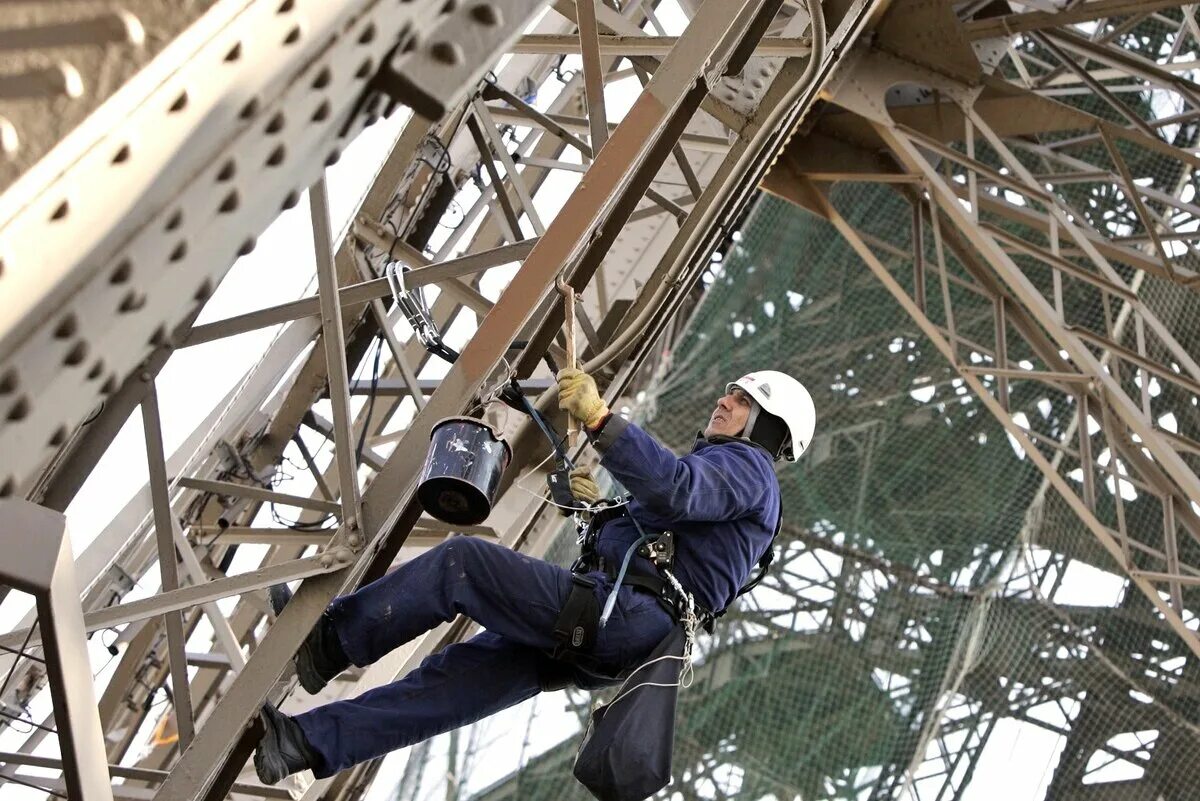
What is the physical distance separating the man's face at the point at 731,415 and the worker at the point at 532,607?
0.60ft

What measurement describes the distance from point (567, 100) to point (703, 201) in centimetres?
335

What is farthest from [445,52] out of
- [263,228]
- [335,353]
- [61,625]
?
[335,353]

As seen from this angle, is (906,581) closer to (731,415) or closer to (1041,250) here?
(1041,250)

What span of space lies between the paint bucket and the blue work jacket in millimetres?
302

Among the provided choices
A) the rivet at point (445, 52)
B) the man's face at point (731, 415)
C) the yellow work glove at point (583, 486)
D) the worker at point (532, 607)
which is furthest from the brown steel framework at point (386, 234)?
the man's face at point (731, 415)

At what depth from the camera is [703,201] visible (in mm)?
6191

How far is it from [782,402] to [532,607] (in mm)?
1267

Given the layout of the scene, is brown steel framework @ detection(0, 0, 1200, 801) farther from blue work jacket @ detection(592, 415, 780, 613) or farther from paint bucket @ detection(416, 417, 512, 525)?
blue work jacket @ detection(592, 415, 780, 613)

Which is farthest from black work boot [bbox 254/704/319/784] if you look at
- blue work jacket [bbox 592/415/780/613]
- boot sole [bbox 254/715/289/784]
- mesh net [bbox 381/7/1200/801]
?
mesh net [bbox 381/7/1200/801]

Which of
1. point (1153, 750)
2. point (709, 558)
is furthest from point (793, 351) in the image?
point (709, 558)

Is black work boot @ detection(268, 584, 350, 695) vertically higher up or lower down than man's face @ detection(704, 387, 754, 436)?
lower down

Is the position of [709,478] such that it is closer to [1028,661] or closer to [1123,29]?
[1123,29]

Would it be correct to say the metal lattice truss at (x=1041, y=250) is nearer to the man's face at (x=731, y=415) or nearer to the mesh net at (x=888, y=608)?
the mesh net at (x=888, y=608)

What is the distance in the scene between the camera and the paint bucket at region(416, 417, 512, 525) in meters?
4.60
